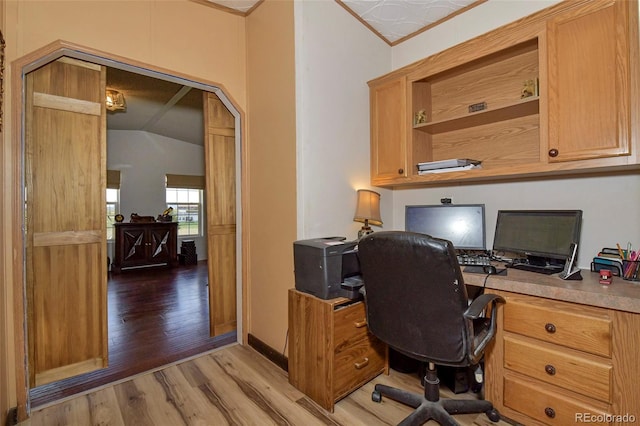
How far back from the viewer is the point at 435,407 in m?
1.61

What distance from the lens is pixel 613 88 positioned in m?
1.53

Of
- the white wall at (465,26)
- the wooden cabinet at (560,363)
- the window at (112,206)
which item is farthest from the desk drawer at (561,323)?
the window at (112,206)

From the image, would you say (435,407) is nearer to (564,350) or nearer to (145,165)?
(564,350)

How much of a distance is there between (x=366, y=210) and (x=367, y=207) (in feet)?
0.10

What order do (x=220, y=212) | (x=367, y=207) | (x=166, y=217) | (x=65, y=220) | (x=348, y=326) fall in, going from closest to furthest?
(x=348, y=326) → (x=65, y=220) → (x=367, y=207) → (x=220, y=212) → (x=166, y=217)

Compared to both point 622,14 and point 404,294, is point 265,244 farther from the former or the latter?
point 622,14

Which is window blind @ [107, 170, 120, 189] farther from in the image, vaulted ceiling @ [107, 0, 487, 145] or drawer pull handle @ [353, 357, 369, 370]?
drawer pull handle @ [353, 357, 369, 370]

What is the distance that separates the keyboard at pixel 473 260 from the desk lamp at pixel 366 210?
71 cm

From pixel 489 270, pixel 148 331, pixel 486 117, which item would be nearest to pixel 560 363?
pixel 489 270

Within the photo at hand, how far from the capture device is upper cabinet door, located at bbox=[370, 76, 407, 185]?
2.43m

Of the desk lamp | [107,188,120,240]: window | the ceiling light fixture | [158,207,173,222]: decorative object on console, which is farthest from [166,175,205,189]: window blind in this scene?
the desk lamp

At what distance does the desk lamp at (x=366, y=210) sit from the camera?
2404mm

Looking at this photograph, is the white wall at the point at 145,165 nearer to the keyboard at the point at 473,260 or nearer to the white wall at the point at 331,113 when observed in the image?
the white wall at the point at 331,113

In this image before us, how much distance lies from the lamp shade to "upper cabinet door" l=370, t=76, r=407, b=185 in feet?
0.68
